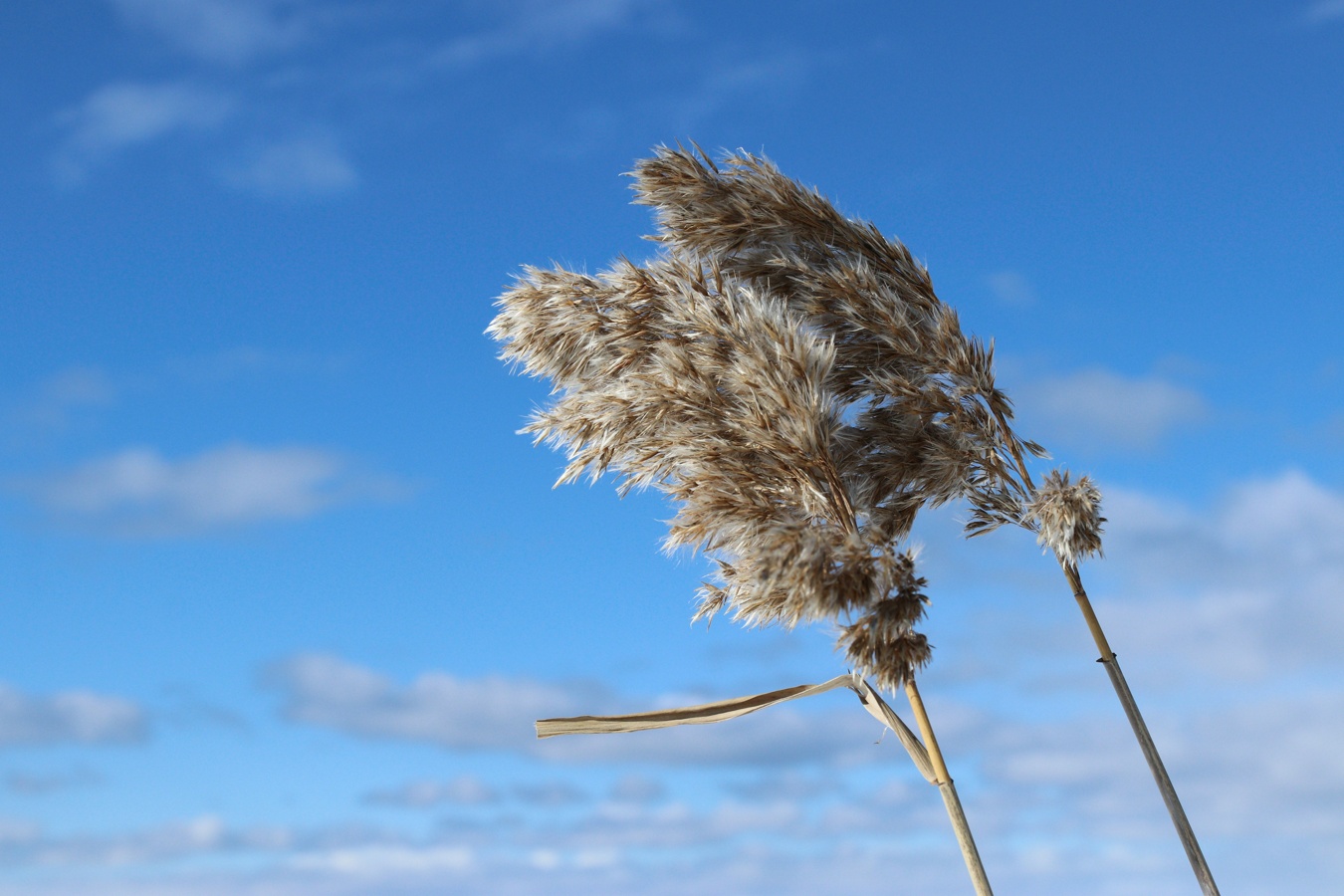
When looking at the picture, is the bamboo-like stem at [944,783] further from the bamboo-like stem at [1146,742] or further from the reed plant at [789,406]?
the bamboo-like stem at [1146,742]

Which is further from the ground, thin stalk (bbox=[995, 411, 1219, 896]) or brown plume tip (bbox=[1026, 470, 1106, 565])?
brown plume tip (bbox=[1026, 470, 1106, 565])

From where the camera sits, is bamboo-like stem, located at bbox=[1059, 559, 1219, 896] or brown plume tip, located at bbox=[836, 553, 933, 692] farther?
bamboo-like stem, located at bbox=[1059, 559, 1219, 896]

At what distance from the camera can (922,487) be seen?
3621 millimetres

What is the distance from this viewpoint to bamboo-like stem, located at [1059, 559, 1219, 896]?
3.51 metres

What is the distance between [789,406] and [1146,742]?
164 centimetres

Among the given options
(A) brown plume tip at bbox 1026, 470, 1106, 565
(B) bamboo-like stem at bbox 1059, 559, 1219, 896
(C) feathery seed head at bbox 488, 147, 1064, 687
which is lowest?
(B) bamboo-like stem at bbox 1059, 559, 1219, 896

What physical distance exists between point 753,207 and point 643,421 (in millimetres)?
855

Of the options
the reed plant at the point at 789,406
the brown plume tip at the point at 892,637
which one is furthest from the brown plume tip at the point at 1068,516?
the brown plume tip at the point at 892,637

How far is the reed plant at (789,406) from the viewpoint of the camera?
3127 millimetres

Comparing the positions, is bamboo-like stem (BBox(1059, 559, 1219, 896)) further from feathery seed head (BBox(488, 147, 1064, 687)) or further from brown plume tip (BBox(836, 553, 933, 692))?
brown plume tip (BBox(836, 553, 933, 692))

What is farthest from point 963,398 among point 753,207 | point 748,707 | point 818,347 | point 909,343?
point 748,707

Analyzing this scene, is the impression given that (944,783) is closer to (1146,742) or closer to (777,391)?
(1146,742)

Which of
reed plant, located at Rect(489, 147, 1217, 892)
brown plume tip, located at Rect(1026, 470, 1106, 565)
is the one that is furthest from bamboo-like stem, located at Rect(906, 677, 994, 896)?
brown plume tip, located at Rect(1026, 470, 1106, 565)

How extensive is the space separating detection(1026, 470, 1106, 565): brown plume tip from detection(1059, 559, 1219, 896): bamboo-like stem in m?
0.13
